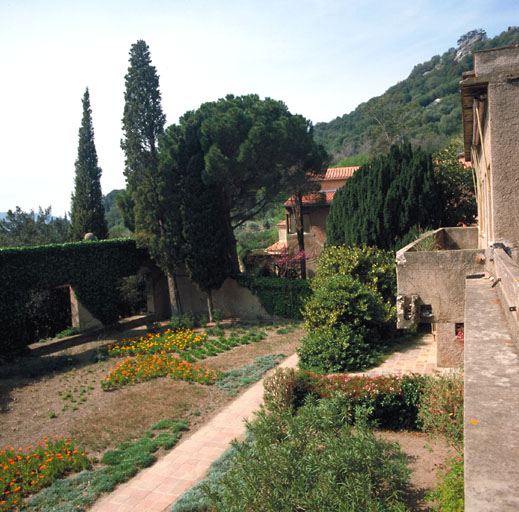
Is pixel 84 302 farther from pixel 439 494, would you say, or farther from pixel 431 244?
pixel 439 494

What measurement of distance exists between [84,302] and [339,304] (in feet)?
35.7

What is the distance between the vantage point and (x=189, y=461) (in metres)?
7.74

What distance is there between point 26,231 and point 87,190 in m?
4.02

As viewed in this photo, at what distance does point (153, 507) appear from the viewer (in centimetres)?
631

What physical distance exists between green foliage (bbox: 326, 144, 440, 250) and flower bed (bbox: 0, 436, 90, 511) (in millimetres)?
11352

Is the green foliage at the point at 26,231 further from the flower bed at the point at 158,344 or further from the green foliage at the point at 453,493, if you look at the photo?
the green foliage at the point at 453,493

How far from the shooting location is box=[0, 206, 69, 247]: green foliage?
79.5ft

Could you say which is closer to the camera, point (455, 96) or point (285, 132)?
point (285, 132)

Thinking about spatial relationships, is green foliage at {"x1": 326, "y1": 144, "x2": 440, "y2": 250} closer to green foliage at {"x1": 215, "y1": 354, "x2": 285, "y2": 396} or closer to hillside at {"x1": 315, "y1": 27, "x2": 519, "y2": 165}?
green foliage at {"x1": 215, "y1": 354, "x2": 285, "y2": 396}

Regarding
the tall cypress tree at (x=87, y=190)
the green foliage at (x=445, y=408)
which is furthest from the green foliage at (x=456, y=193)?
the tall cypress tree at (x=87, y=190)

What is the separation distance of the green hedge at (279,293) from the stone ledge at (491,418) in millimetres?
13890

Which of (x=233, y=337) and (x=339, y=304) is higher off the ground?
(x=339, y=304)

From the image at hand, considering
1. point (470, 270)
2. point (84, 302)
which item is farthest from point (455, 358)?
point (84, 302)

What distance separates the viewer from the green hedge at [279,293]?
59.6ft
